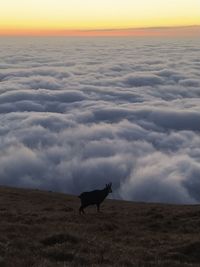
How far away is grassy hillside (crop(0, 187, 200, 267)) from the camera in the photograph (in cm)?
1427

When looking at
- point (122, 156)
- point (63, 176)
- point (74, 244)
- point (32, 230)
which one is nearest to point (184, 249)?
point (74, 244)

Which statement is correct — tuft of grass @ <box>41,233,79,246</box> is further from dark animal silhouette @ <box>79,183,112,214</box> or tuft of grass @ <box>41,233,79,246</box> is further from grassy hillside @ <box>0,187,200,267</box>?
dark animal silhouette @ <box>79,183,112,214</box>

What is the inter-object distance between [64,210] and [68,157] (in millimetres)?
138687

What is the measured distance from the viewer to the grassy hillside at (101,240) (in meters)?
14.3

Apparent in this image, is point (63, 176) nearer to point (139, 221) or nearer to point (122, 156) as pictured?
point (122, 156)

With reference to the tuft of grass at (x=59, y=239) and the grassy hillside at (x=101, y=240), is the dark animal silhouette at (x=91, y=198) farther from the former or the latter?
the tuft of grass at (x=59, y=239)

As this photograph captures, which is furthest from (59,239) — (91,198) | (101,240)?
(91,198)

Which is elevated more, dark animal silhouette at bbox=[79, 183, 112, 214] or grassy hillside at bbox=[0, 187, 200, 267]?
dark animal silhouette at bbox=[79, 183, 112, 214]

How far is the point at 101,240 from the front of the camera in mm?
18219

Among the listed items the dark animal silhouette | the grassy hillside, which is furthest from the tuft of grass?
the dark animal silhouette

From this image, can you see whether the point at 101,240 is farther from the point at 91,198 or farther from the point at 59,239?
the point at 91,198

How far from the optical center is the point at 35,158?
544 ft

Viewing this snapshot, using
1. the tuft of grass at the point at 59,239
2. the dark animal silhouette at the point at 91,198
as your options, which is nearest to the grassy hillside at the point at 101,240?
the tuft of grass at the point at 59,239

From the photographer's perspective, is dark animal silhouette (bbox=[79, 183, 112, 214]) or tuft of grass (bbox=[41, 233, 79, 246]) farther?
dark animal silhouette (bbox=[79, 183, 112, 214])
